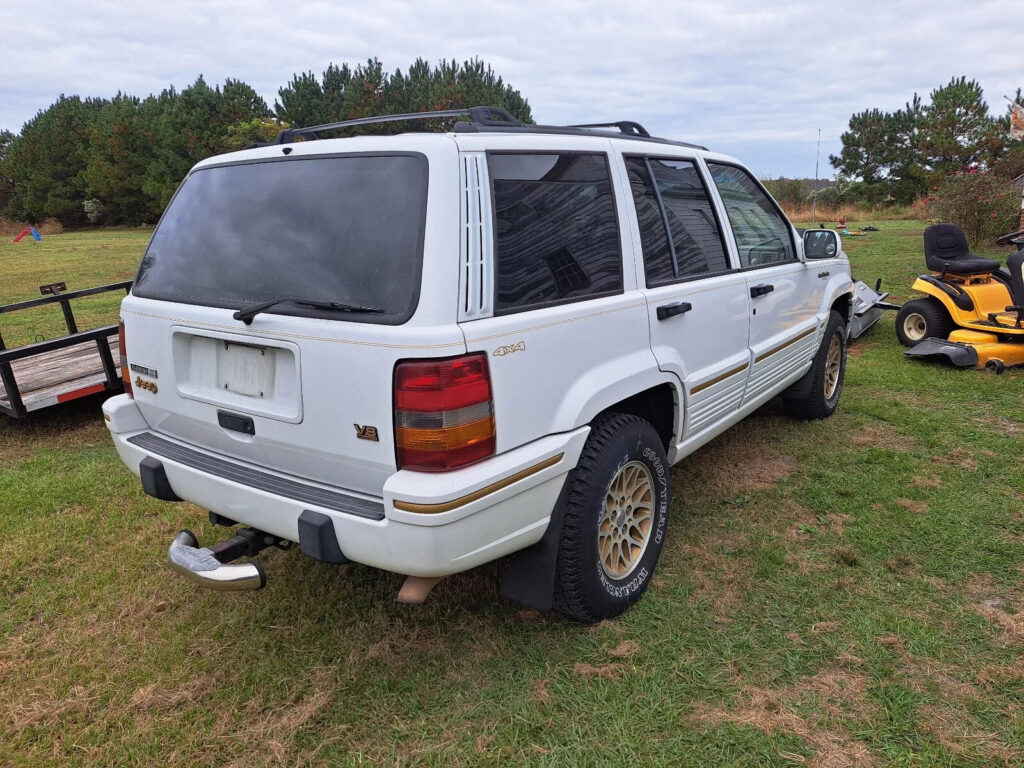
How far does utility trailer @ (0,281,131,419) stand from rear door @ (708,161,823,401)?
4.41 m

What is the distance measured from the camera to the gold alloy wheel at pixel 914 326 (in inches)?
273

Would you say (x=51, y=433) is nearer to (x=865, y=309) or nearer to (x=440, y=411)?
(x=440, y=411)

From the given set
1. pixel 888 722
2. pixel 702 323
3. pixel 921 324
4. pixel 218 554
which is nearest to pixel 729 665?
pixel 888 722

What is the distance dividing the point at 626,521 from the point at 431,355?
133 cm

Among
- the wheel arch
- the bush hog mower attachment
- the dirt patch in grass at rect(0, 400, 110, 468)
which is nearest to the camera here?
the wheel arch

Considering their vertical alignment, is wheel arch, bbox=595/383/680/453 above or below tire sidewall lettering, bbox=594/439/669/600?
above

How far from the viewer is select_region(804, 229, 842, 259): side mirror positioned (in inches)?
173

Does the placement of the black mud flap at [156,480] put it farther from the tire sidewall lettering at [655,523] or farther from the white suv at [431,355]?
the tire sidewall lettering at [655,523]

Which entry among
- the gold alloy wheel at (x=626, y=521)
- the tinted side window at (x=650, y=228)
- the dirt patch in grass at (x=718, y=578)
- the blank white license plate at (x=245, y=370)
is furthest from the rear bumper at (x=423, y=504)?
the dirt patch in grass at (x=718, y=578)

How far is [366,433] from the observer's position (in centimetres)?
207

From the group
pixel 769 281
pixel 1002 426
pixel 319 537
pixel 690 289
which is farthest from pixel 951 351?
pixel 319 537

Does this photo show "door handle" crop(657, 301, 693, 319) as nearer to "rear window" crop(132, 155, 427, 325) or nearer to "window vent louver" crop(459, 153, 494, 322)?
"window vent louver" crop(459, 153, 494, 322)

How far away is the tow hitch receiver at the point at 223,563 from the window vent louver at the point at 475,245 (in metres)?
1.15

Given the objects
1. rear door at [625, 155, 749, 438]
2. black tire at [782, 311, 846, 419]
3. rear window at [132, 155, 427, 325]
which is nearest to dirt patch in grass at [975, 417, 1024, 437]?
black tire at [782, 311, 846, 419]
